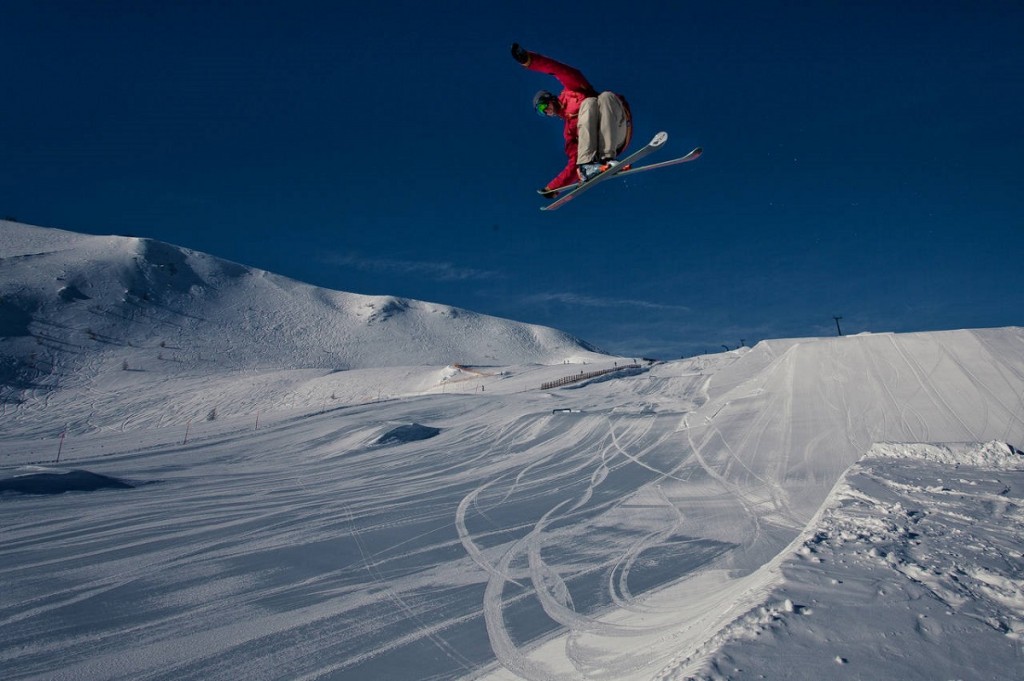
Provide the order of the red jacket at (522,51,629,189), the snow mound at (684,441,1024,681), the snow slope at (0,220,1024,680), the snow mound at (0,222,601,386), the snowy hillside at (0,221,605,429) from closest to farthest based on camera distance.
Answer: the snow mound at (684,441,1024,681) < the snow slope at (0,220,1024,680) < the red jacket at (522,51,629,189) < the snowy hillside at (0,221,605,429) < the snow mound at (0,222,601,386)

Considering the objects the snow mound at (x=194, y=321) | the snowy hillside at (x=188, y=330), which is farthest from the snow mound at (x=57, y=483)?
the snow mound at (x=194, y=321)

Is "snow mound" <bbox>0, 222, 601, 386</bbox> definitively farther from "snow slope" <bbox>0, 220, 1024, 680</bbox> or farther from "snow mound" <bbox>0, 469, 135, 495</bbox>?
"snow mound" <bbox>0, 469, 135, 495</bbox>

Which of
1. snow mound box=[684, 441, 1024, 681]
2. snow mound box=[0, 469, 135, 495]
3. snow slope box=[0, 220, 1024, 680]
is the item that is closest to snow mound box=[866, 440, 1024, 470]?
snow slope box=[0, 220, 1024, 680]

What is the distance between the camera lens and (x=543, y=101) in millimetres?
6273

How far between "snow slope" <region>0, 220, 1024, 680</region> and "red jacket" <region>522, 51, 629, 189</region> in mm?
5146

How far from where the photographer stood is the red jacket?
5.80 metres

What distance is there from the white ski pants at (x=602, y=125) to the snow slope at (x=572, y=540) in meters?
4.71

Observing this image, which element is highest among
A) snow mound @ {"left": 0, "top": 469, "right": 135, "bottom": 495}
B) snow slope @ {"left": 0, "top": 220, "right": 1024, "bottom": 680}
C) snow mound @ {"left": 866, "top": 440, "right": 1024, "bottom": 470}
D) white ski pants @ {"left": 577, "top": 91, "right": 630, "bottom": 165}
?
white ski pants @ {"left": 577, "top": 91, "right": 630, "bottom": 165}

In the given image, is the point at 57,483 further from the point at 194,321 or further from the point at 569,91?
the point at 194,321

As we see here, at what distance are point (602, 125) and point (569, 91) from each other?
0.60 meters

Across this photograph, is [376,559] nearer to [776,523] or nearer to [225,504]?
[225,504]

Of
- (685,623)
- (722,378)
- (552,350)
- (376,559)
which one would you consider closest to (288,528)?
(376,559)

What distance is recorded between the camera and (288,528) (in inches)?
317

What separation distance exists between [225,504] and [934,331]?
66.1 feet
